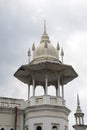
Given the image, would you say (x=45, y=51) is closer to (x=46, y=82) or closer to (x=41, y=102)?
(x=46, y=82)

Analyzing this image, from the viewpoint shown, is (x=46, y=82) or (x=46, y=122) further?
(x=46, y=82)

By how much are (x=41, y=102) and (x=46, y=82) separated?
179 centimetres

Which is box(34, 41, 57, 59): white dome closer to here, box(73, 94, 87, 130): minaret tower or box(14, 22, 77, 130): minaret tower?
box(14, 22, 77, 130): minaret tower

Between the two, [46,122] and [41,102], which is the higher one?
[41,102]

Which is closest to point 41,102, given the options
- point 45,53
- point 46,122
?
point 46,122

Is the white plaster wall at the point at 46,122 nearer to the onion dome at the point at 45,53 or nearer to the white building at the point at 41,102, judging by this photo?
the white building at the point at 41,102

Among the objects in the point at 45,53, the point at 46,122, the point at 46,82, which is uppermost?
the point at 45,53

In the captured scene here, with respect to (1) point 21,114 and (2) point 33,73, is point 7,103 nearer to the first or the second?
(1) point 21,114

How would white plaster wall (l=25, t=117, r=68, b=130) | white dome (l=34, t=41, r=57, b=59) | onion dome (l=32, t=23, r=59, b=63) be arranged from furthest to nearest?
white dome (l=34, t=41, r=57, b=59), onion dome (l=32, t=23, r=59, b=63), white plaster wall (l=25, t=117, r=68, b=130)

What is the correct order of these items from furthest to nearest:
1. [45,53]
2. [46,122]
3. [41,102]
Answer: [45,53] → [41,102] → [46,122]

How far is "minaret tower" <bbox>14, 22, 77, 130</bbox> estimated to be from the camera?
93.1ft

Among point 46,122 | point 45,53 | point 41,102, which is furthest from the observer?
point 45,53

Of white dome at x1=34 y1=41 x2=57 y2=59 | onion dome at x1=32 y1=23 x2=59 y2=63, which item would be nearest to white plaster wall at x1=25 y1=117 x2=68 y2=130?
onion dome at x1=32 y1=23 x2=59 y2=63

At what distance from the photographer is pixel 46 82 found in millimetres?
29484
